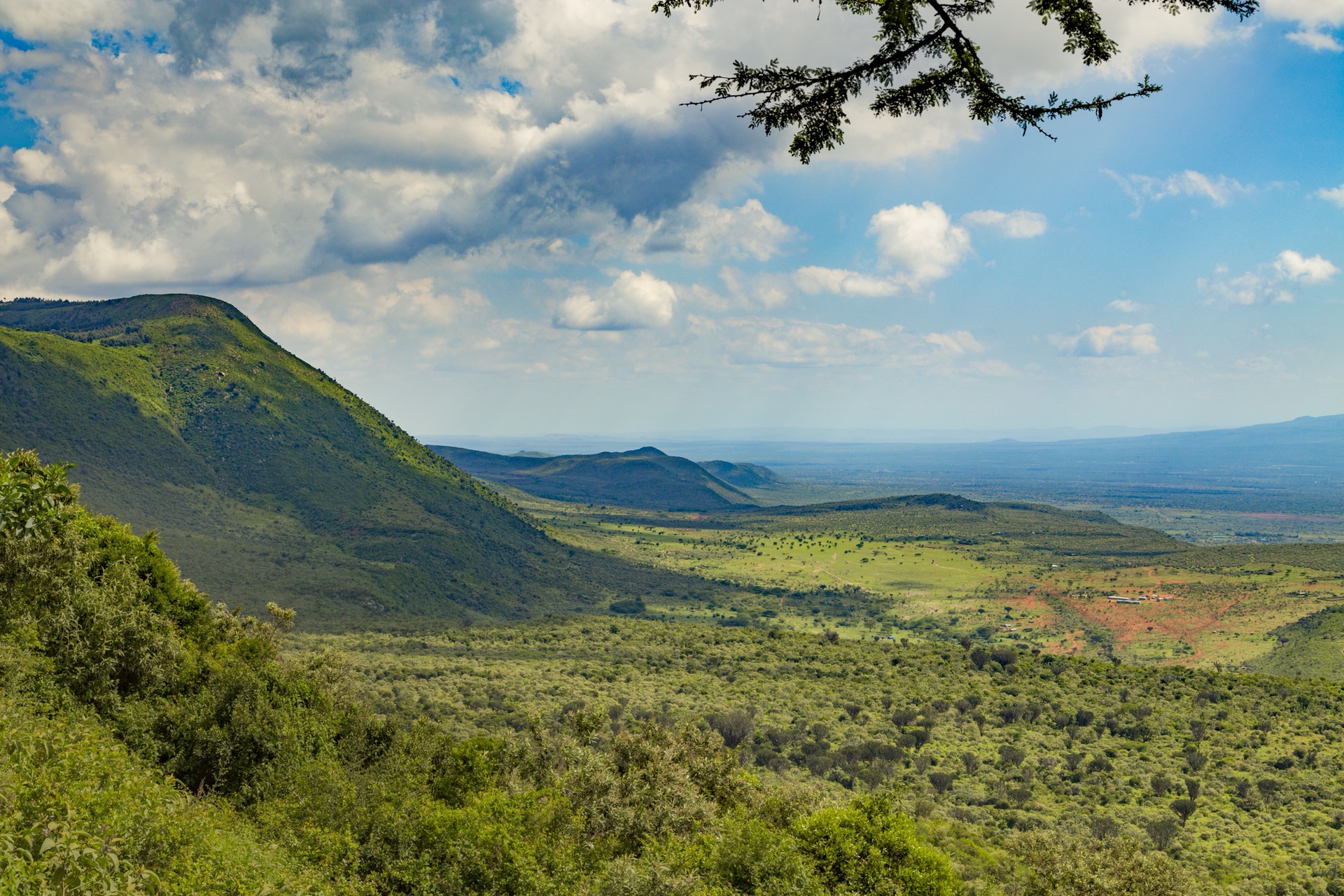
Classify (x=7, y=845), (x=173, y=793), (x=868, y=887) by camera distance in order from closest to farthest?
(x=7, y=845) → (x=173, y=793) → (x=868, y=887)

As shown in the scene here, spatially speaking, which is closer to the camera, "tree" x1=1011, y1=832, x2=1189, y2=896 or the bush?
the bush

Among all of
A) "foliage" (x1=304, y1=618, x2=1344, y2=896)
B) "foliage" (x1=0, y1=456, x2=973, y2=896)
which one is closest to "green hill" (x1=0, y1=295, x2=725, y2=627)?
"foliage" (x1=304, y1=618, x2=1344, y2=896)

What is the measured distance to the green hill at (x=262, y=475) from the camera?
9500 cm

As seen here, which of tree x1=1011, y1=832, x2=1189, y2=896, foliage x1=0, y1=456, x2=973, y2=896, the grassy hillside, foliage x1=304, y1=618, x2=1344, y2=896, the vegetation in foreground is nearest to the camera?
foliage x1=0, y1=456, x2=973, y2=896

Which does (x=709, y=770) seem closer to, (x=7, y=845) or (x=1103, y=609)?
(x=7, y=845)

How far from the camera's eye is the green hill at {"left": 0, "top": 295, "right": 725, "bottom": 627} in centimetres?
9500

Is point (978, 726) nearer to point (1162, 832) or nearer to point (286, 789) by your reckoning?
point (1162, 832)

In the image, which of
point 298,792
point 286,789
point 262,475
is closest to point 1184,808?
point 298,792

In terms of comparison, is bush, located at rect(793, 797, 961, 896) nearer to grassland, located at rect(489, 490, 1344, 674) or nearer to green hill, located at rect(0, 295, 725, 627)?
grassland, located at rect(489, 490, 1344, 674)

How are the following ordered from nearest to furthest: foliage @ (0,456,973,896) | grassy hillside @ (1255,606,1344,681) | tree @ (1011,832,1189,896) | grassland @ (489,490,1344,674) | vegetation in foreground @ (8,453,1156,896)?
foliage @ (0,456,973,896) < vegetation in foreground @ (8,453,1156,896) < tree @ (1011,832,1189,896) < grassy hillside @ (1255,606,1344,681) < grassland @ (489,490,1344,674)

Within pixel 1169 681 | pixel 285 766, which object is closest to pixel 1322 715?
pixel 1169 681

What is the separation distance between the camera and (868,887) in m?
17.6

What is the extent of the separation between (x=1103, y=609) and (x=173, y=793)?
10753 centimetres

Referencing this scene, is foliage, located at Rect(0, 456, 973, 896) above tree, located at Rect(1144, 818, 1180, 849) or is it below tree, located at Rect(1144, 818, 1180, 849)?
above
